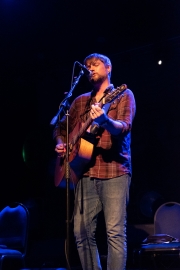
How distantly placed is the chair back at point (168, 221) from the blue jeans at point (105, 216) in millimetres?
2314

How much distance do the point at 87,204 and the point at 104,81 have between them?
3.62ft

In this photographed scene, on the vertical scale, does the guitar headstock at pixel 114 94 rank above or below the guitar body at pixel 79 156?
above

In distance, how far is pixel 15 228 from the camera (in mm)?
5445

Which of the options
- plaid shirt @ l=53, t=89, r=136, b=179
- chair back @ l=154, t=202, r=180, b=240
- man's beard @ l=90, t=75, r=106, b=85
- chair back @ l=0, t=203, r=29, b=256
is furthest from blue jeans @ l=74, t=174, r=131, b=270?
chair back @ l=154, t=202, r=180, b=240

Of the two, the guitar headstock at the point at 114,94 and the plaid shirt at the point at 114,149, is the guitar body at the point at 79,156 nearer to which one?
the plaid shirt at the point at 114,149

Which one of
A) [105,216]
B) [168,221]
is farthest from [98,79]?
[168,221]

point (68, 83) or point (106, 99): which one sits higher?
point (68, 83)

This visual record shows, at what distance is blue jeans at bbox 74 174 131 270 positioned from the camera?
3.09m

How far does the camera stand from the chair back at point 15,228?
5268 mm

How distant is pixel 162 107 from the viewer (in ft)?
23.0

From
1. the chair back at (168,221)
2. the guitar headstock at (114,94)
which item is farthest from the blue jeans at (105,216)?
the chair back at (168,221)

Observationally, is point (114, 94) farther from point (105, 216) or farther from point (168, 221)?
point (168, 221)

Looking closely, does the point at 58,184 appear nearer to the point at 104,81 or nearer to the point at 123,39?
the point at 104,81

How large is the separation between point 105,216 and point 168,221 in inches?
97.3
